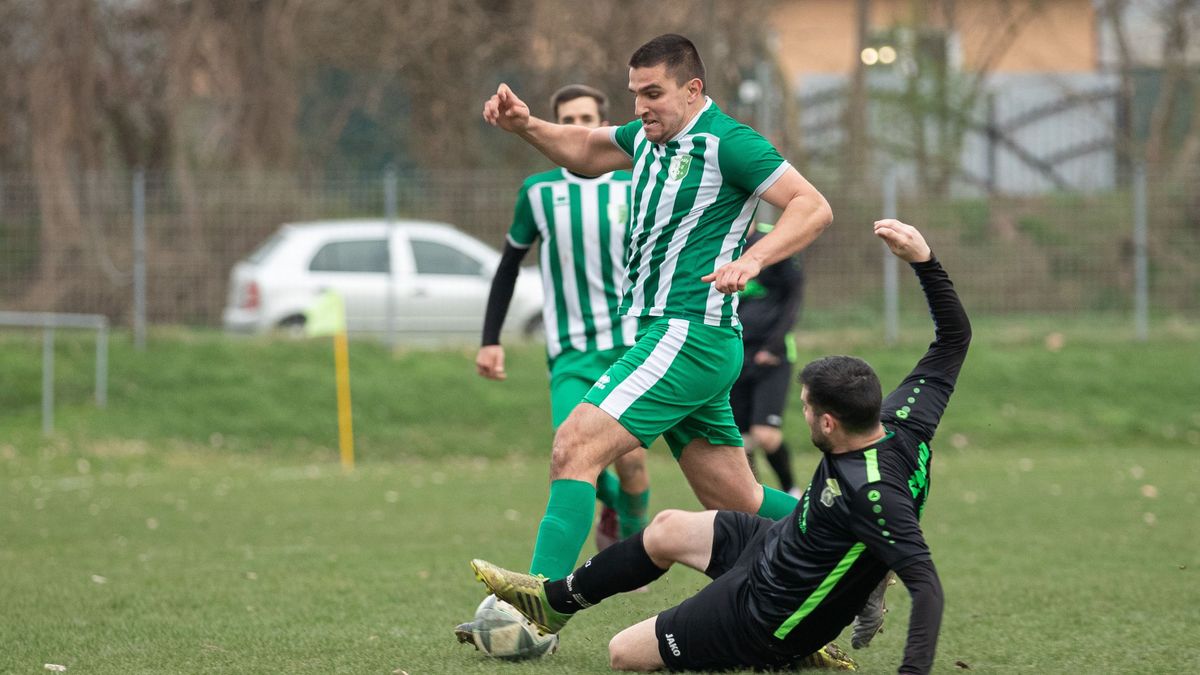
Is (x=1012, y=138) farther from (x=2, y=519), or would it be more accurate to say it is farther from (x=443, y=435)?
(x=2, y=519)

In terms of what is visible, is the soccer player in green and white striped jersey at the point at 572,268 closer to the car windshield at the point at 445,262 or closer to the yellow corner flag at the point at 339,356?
the yellow corner flag at the point at 339,356

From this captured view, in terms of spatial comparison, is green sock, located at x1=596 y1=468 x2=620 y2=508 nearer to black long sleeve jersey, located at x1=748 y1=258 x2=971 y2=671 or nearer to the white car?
black long sleeve jersey, located at x1=748 y1=258 x2=971 y2=671

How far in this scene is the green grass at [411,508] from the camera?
5648 millimetres

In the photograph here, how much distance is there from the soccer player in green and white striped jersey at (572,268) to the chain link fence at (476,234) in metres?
10.3

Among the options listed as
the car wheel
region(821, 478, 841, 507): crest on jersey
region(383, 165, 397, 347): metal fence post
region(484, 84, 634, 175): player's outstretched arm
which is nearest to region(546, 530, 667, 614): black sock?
region(821, 478, 841, 507): crest on jersey

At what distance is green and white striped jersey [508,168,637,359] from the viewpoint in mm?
6902

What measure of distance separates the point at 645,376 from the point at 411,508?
5.84 metres

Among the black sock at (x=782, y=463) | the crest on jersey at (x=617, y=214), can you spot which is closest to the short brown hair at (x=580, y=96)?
the crest on jersey at (x=617, y=214)

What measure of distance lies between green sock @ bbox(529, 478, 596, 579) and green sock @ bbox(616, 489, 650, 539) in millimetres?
1897

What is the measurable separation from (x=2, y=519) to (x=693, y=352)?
22.0 feet

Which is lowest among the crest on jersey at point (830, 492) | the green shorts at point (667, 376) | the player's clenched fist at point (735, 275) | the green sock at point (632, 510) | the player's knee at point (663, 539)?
the green sock at point (632, 510)

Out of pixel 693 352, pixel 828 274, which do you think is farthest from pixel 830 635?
pixel 828 274

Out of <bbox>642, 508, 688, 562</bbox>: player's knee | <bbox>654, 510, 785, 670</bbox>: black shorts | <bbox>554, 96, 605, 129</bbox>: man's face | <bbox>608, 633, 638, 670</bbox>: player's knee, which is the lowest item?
<bbox>608, 633, 638, 670</bbox>: player's knee

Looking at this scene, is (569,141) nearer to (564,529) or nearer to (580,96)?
(580,96)
